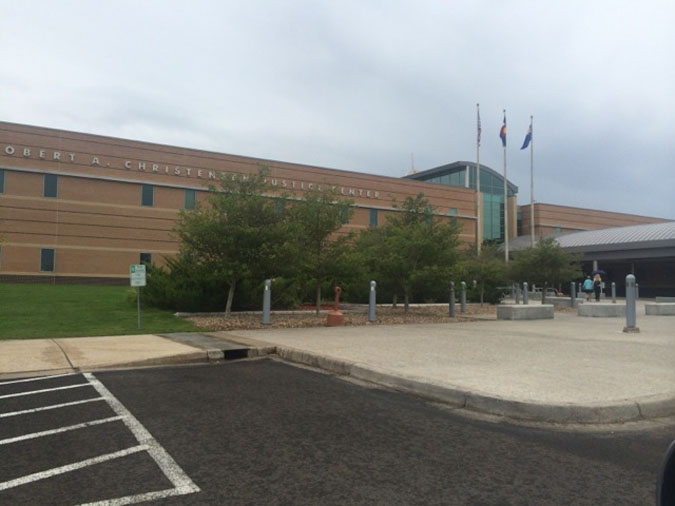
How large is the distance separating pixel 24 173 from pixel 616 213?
70.8 meters

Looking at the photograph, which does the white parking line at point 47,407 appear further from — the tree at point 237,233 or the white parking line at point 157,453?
the tree at point 237,233

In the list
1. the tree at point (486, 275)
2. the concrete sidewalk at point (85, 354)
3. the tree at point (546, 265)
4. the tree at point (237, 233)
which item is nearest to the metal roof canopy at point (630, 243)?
the tree at point (486, 275)

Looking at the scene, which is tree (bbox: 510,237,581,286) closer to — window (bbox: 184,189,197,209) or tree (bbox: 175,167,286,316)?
tree (bbox: 175,167,286,316)

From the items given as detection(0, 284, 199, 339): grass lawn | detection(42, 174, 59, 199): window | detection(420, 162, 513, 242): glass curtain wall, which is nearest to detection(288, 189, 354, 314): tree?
detection(0, 284, 199, 339): grass lawn

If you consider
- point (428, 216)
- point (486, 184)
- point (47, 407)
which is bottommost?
point (47, 407)

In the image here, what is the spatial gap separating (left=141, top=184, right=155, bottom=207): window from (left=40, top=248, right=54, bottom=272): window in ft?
23.5

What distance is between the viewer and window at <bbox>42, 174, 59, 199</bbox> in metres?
36.2

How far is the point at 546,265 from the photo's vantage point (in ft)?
87.1

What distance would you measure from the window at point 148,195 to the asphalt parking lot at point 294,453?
3493 centimetres

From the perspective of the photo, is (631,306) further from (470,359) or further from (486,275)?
(486,275)

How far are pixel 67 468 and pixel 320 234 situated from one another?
13.6 meters


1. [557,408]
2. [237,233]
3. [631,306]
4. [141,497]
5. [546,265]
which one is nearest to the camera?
[141,497]

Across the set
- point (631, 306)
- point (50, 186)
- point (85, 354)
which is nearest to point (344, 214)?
point (631, 306)

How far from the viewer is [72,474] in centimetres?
384
